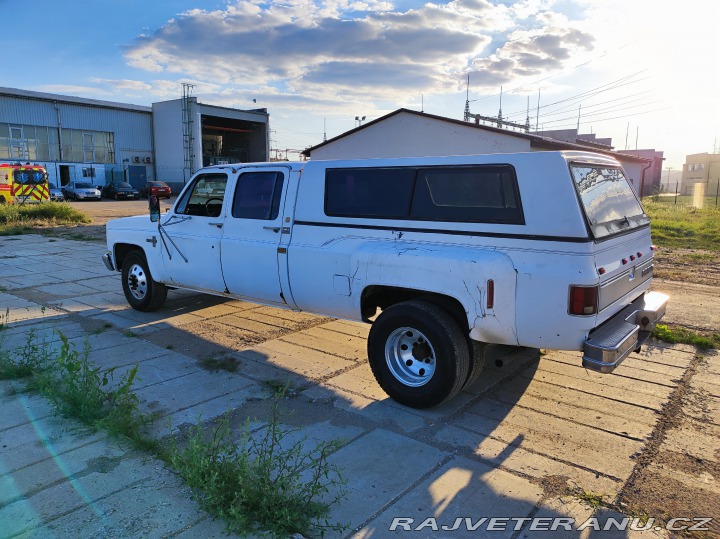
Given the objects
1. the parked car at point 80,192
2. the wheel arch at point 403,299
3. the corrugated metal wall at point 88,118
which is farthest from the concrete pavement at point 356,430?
the corrugated metal wall at point 88,118

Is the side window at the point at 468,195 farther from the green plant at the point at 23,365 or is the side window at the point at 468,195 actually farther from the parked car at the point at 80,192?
the parked car at the point at 80,192

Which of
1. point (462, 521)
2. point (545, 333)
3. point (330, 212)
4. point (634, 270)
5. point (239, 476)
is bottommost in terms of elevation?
point (462, 521)

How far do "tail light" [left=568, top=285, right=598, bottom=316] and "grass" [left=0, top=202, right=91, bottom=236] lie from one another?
62.3ft

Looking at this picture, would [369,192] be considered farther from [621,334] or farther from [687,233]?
[687,233]

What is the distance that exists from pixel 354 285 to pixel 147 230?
143 inches

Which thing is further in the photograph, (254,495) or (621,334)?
(621,334)

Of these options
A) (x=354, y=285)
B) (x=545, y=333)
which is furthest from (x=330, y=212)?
(x=545, y=333)

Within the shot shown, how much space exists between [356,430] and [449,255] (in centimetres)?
152

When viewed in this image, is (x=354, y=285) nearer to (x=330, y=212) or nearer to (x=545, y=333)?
(x=330, y=212)

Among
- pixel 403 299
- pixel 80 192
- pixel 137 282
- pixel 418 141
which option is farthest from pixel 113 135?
pixel 403 299

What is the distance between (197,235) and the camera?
6.42 metres

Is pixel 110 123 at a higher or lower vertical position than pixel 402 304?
higher

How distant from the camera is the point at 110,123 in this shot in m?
48.8

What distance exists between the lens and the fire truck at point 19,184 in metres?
24.8
